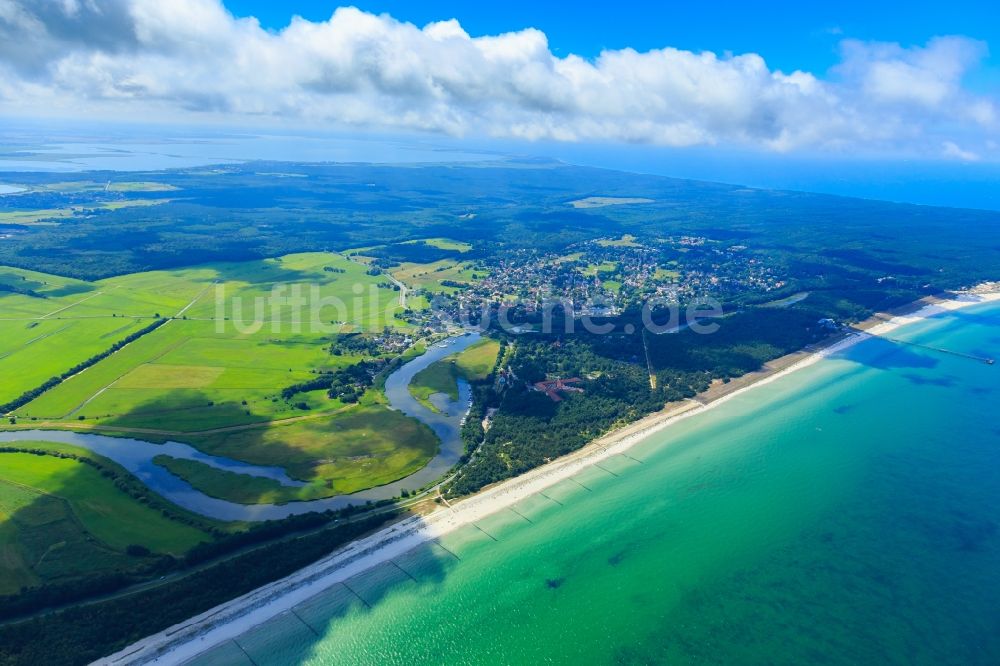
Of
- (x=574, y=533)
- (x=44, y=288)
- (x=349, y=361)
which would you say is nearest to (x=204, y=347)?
(x=349, y=361)

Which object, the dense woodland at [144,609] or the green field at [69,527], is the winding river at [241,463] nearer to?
the green field at [69,527]

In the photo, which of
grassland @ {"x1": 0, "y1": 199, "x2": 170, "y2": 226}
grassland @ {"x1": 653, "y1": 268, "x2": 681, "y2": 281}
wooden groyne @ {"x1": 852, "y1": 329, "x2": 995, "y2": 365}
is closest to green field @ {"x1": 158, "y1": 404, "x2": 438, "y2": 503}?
wooden groyne @ {"x1": 852, "y1": 329, "x2": 995, "y2": 365}

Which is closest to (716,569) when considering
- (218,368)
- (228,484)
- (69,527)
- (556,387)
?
(556,387)

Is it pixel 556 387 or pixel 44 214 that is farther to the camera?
pixel 44 214

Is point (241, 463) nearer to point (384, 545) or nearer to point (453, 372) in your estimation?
point (384, 545)

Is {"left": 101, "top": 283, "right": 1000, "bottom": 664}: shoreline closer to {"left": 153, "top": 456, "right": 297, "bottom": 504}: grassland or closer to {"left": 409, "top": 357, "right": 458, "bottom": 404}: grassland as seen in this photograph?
{"left": 153, "top": 456, "right": 297, "bottom": 504}: grassland

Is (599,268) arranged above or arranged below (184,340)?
above

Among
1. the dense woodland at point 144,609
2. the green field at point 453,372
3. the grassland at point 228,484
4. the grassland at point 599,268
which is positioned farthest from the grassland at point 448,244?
the dense woodland at point 144,609

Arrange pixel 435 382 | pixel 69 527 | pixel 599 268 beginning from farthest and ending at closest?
pixel 599 268 → pixel 435 382 → pixel 69 527
